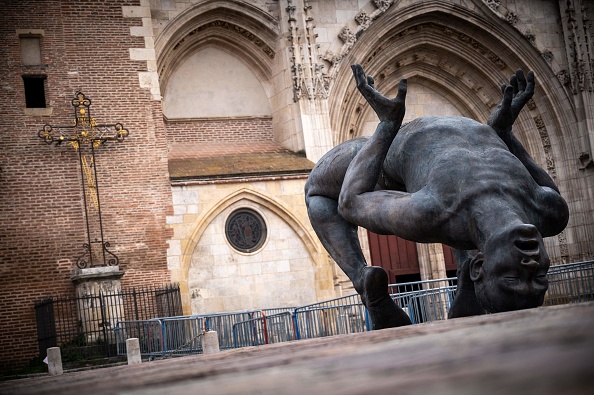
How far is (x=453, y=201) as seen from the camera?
13.3 feet

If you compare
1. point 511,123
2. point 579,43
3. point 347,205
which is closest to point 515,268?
point 347,205

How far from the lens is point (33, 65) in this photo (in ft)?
56.9

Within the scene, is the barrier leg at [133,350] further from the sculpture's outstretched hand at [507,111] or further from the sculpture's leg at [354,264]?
the sculpture's outstretched hand at [507,111]

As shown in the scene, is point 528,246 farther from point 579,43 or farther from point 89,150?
point 579,43

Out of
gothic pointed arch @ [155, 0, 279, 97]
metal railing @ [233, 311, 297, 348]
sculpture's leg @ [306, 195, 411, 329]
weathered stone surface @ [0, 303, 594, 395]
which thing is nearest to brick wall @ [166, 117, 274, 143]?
gothic pointed arch @ [155, 0, 279, 97]

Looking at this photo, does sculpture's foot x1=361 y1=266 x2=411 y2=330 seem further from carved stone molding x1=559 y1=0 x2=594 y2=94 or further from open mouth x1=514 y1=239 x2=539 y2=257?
carved stone molding x1=559 y1=0 x2=594 y2=94

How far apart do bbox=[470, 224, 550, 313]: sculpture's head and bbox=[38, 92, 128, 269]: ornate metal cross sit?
44.8 feet

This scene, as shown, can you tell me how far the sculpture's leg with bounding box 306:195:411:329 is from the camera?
4770mm

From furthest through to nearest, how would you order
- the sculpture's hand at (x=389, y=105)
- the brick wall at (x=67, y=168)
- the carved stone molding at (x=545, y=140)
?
the carved stone molding at (x=545, y=140), the brick wall at (x=67, y=168), the sculpture's hand at (x=389, y=105)

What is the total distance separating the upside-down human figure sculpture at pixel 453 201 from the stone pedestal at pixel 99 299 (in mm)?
11141

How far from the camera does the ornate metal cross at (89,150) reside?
16.8 m

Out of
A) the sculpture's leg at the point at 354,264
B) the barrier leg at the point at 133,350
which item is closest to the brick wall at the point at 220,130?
the barrier leg at the point at 133,350

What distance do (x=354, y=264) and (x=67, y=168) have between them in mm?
13058

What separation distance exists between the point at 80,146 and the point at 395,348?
16357 mm
